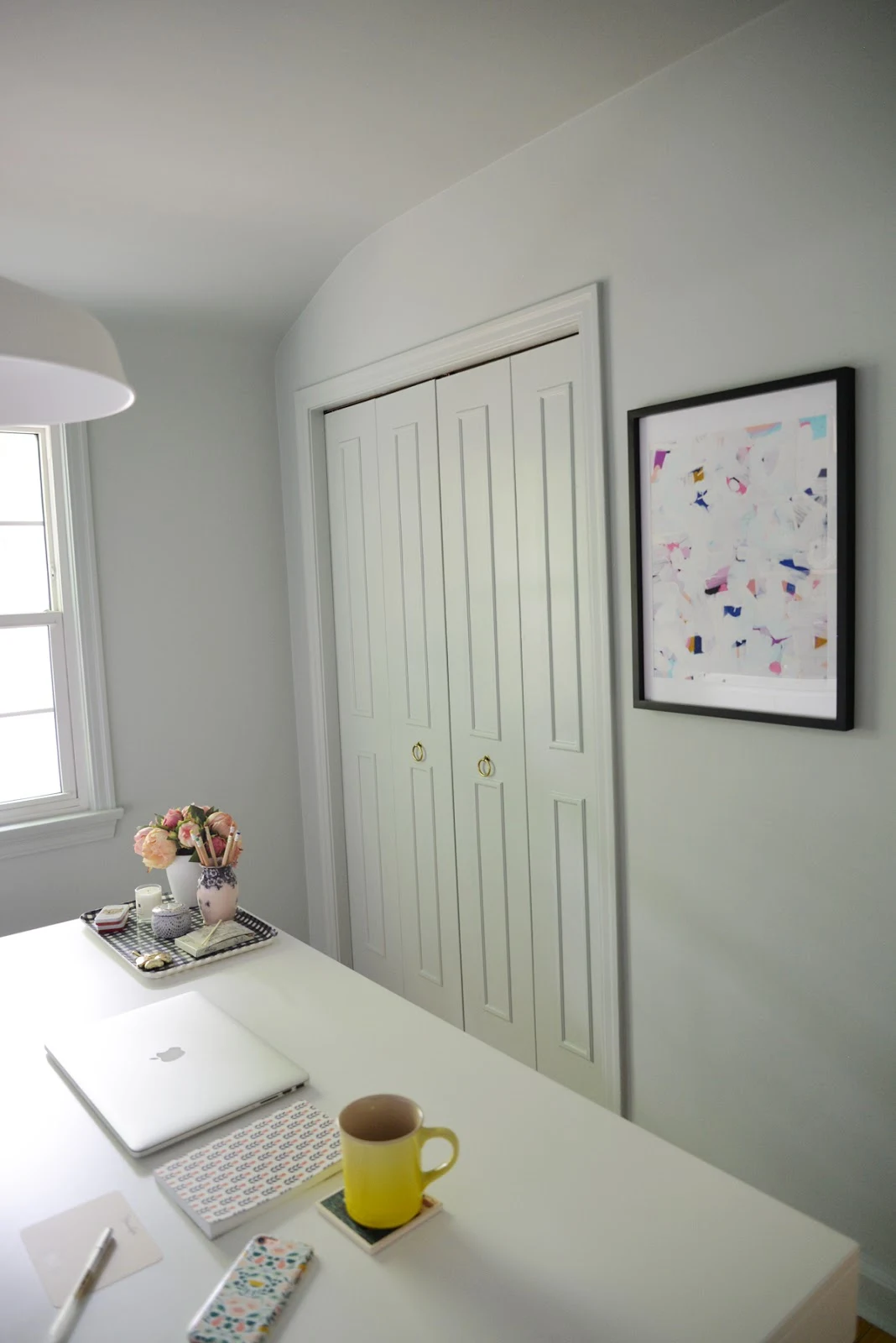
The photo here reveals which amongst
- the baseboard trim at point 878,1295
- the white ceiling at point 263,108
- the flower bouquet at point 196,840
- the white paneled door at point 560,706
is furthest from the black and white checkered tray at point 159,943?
the white ceiling at point 263,108

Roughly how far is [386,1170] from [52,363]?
0.91 meters

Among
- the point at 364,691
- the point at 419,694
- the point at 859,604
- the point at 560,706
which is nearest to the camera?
the point at 859,604

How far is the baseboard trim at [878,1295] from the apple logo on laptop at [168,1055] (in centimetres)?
138

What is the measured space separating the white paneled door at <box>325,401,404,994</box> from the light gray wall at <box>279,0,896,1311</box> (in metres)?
0.87

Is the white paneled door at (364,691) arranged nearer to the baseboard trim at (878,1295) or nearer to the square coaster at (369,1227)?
the baseboard trim at (878,1295)

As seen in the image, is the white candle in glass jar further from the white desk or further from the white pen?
the white pen

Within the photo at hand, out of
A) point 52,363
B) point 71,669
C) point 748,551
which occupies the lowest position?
point 71,669

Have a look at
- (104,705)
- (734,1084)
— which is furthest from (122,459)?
(734,1084)

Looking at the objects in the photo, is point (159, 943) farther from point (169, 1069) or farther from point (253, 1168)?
point (253, 1168)

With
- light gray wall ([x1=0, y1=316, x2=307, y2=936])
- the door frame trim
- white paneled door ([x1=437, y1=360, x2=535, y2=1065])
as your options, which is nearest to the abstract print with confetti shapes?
the door frame trim

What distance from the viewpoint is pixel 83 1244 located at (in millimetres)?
1083

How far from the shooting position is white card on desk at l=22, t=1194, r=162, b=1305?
40.6 inches

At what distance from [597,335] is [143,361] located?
1.70m

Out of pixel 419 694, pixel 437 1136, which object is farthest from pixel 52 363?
pixel 419 694
